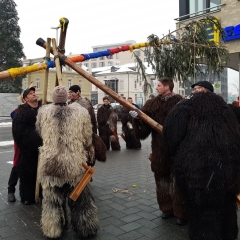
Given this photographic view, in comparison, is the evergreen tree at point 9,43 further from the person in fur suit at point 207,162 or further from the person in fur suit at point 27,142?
the person in fur suit at point 207,162

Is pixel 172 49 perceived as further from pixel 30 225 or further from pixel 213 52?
pixel 30 225

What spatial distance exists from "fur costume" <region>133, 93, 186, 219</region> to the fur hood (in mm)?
1021

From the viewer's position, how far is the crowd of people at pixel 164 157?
2.62 meters

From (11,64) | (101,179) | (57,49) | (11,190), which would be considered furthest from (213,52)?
(11,64)

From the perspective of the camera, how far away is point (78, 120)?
3.28m

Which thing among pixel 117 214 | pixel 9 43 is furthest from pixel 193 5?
pixel 9 43

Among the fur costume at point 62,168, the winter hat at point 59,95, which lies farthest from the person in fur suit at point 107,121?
the fur costume at point 62,168

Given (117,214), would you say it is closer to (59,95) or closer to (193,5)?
(59,95)

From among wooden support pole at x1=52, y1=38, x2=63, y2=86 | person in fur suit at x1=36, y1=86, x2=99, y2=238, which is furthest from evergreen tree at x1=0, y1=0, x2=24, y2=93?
person in fur suit at x1=36, y1=86, x2=99, y2=238

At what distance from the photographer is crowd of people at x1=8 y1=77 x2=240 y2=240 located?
2623 millimetres

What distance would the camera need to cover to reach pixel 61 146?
3.20 metres

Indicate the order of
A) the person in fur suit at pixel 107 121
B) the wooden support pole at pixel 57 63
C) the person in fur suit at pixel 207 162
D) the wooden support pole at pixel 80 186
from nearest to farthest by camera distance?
the person in fur suit at pixel 207 162 < the wooden support pole at pixel 80 186 < the wooden support pole at pixel 57 63 < the person in fur suit at pixel 107 121

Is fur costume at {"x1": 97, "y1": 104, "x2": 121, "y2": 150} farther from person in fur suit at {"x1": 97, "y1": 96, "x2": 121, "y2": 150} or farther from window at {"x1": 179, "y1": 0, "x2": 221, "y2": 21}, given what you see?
window at {"x1": 179, "y1": 0, "x2": 221, "y2": 21}

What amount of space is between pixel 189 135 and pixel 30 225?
2529 millimetres
